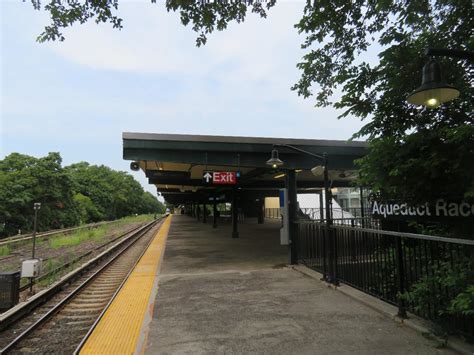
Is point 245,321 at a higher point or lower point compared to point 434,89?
lower

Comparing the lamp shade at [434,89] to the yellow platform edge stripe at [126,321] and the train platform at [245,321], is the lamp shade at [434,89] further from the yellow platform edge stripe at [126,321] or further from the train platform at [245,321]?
the yellow platform edge stripe at [126,321]

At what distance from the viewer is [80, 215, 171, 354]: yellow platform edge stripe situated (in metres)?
4.46

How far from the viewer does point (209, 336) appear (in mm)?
4648

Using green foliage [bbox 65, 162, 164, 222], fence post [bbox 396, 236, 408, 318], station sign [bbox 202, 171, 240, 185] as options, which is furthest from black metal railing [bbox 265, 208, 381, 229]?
green foliage [bbox 65, 162, 164, 222]

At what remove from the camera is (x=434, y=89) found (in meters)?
3.17

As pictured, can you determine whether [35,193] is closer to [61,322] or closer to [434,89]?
[61,322]

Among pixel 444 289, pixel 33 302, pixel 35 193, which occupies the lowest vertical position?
pixel 33 302

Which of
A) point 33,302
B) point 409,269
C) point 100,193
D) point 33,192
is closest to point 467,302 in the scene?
point 409,269

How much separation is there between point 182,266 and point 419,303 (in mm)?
7500

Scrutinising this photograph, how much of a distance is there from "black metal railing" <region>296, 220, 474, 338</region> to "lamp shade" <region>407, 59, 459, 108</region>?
169 cm

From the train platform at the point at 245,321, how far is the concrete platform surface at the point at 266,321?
0.04 ft

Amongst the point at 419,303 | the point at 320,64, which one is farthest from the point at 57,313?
the point at 320,64

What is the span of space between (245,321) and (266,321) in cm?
33

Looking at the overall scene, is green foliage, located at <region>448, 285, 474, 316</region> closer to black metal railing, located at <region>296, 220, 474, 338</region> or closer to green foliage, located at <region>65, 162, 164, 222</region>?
black metal railing, located at <region>296, 220, 474, 338</region>
